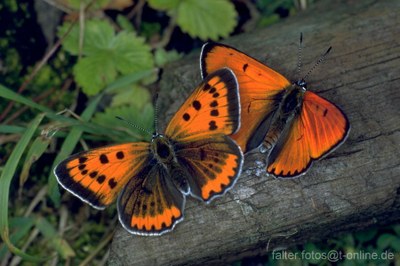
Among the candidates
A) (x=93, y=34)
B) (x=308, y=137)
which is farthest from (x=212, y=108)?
(x=93, y=34)

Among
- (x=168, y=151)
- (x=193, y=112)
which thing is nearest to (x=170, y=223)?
(x=168, y=151)

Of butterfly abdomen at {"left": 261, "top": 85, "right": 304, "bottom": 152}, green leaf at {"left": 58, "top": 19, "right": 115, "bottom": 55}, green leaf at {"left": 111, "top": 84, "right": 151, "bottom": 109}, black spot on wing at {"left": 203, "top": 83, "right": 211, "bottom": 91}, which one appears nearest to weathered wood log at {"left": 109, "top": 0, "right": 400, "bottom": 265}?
butterfly abdomen at {"left": 261, "top": 85, "right": 304, "bottom": 152}

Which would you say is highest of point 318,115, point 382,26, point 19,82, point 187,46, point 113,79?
point 382,26

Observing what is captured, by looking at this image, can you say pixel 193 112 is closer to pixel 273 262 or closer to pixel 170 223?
pixel 170 223

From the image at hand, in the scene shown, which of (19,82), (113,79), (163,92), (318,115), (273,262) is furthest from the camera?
(19,82)

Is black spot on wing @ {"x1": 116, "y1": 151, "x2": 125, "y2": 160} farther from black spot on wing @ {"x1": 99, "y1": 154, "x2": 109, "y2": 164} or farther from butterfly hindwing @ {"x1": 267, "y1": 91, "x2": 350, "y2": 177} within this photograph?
A: butterfly hindwing @ {"x1": 267, "y1": 91, "x2": 350, "y2": 177}

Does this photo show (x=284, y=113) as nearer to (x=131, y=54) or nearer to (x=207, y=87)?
(x=207, y=87)
